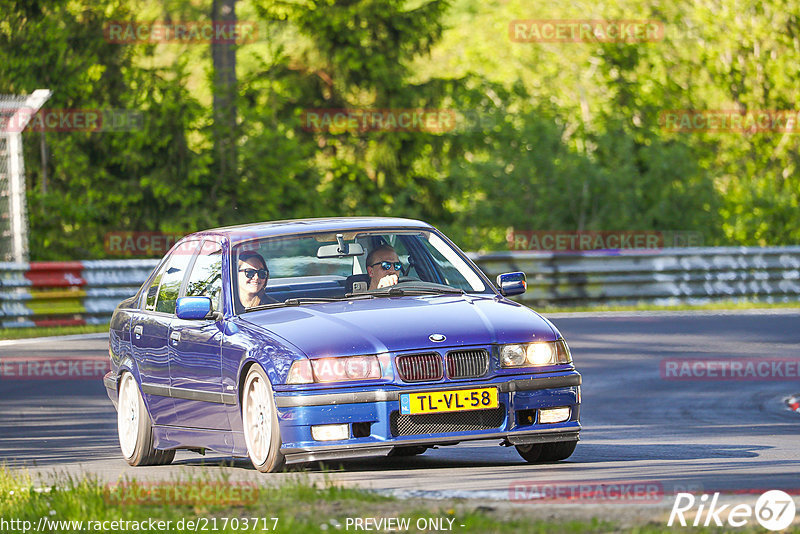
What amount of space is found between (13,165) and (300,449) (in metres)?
14.1

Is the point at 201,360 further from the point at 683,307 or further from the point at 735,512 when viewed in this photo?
the point at 683,307

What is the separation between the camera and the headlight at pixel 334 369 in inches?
317

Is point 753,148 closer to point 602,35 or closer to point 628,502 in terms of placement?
point 602,35

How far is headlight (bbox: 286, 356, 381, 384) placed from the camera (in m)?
8.06

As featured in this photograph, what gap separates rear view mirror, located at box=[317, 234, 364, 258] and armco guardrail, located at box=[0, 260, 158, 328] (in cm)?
1164

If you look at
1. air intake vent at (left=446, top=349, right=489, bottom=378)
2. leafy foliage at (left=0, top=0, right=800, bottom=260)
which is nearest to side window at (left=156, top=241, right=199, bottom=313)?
air intake vent at (left=446, top=349, right=489, bottom=378)

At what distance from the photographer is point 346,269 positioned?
9.84 meters

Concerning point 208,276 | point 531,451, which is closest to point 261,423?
point 208,276

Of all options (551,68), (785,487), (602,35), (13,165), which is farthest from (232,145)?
(785,487)

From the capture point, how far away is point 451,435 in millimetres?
8094

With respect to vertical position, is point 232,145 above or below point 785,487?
above

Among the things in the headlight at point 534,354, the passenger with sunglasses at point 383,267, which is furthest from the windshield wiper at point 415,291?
the headlight at point 534,354

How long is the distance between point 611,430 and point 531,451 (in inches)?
104

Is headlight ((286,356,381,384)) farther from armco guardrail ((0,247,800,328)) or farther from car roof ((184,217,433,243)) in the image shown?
armco guardrail ((0,247,800,328))
